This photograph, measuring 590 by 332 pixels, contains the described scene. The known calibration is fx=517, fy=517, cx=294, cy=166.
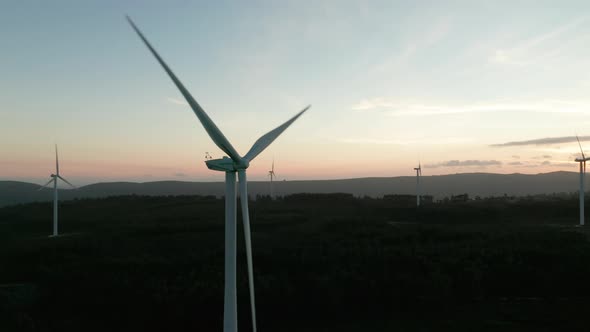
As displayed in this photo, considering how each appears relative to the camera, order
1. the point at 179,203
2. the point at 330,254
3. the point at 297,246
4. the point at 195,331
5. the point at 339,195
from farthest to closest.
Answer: the point at 339,195 → the point at 179,203 → the point at 297,246 → the point at 330,254 → the point at 195,331

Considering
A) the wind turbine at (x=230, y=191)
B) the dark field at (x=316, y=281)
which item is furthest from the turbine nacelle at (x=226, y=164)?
the dark field at (x=316, y=281)

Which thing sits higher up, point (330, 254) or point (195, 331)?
point (330, 254)

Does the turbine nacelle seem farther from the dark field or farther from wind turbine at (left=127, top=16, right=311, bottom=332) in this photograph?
the dark field

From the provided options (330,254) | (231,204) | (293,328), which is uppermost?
(231,204)

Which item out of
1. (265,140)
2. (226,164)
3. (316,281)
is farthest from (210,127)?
(316,281)

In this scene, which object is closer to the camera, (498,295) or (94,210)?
(498,295)

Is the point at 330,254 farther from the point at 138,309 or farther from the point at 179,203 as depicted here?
the point at 179,203

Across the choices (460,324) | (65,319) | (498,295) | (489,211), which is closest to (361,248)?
(498,295)

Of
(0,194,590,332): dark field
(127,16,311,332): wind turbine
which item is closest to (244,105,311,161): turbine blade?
(127,16,311,332): wind turbine
